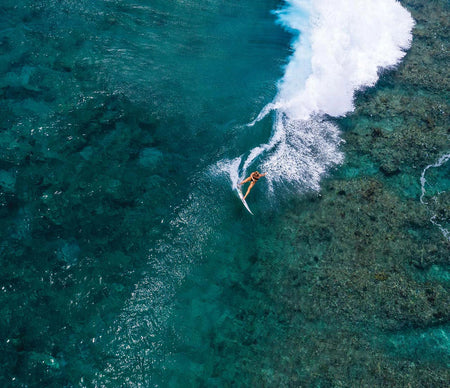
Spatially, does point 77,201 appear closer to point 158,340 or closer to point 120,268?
point 120,268

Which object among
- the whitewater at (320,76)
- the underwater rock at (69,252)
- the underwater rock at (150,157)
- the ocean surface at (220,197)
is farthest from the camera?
the whitewater at (320,76)

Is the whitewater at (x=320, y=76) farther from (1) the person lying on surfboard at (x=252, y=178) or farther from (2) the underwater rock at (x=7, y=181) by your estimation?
(2) the underwater rock at (x=7, y=181)

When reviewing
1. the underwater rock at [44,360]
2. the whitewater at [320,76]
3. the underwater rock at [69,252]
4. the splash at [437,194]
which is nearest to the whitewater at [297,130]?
the whitewater at [320,76]

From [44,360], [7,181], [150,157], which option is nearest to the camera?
[44,360]

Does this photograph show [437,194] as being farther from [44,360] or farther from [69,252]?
[44,360]

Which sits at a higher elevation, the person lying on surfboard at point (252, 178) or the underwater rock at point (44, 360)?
the person lying on surfboard at point (252, 178)

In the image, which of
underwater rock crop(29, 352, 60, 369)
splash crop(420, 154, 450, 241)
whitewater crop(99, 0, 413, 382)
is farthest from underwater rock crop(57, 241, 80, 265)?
splash crop(420, 154, 450, 241)

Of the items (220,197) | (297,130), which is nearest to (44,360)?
(220,197)

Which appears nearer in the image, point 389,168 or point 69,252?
point 69,252
